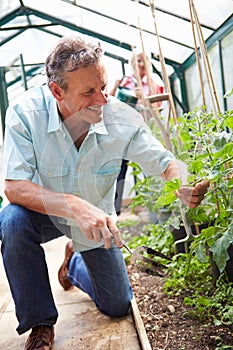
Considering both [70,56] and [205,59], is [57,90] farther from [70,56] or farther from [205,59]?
[205,59]

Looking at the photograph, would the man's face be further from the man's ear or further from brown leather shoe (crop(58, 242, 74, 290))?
brown leather shoe (crop(58, 242, 74, 290))

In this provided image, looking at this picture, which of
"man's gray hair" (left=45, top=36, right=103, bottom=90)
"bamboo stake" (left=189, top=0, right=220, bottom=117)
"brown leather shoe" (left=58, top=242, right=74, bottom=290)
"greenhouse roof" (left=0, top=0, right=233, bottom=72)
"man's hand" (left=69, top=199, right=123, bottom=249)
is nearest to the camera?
"man's hand" (left=69, top=199, right=123, bottom=249)

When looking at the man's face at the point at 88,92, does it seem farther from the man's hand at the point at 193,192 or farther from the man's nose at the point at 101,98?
the man's hand at the point at 193,192

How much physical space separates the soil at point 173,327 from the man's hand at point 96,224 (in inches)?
14.8

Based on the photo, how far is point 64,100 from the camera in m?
1.29

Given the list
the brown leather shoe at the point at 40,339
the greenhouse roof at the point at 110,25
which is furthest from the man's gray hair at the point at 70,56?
the greenhouse roof at the point at 110,25

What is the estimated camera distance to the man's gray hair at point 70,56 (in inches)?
47.9

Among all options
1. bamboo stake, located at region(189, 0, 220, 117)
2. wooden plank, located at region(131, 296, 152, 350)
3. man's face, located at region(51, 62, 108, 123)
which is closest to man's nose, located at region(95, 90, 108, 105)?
man's face, located at region(51, 62, 108, 123)

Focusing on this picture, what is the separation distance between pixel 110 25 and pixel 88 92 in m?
2.11

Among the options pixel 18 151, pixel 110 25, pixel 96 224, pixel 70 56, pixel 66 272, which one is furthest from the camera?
pixel 110 25

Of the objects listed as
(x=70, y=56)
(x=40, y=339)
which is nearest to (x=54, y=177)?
(x=70, y=56)

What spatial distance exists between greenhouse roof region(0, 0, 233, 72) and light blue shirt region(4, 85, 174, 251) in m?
1.06

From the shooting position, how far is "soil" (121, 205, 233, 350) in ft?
4.07

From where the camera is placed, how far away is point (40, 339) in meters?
1.37
